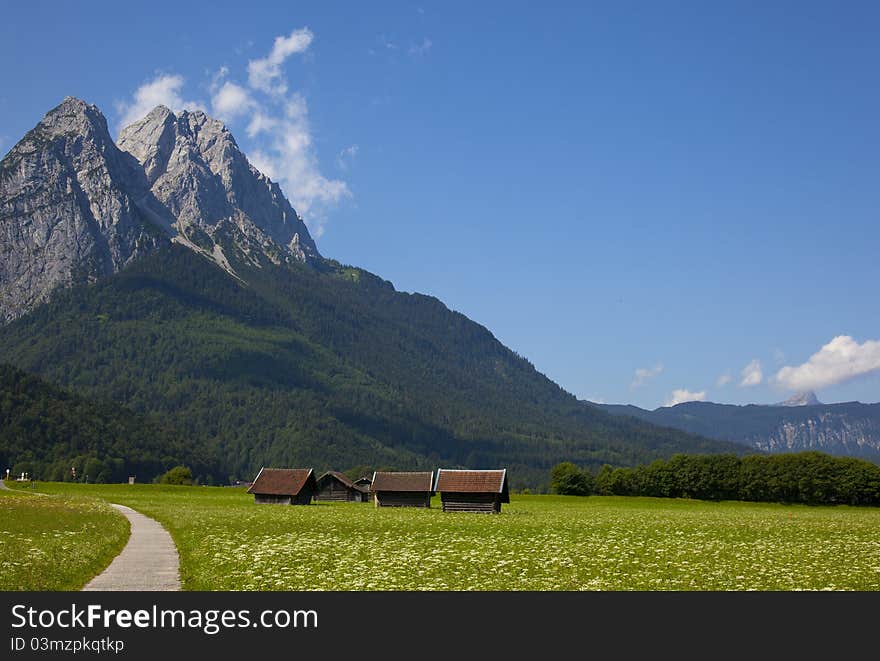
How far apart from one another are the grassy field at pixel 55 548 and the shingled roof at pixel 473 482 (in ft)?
119

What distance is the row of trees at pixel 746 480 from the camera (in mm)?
111375

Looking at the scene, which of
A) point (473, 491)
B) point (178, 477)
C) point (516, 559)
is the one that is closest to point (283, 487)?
point (473, 491)

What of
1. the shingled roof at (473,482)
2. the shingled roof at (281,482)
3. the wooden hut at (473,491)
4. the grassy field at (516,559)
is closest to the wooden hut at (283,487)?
the shingled roof at (281,482)

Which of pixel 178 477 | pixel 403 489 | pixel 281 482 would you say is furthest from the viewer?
pixel 178 477

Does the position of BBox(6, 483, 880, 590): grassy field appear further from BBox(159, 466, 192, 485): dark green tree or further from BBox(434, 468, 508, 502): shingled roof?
BBox(159, 466, 192, 485): dark green tree

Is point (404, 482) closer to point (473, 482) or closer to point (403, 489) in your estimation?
point (403, 489)

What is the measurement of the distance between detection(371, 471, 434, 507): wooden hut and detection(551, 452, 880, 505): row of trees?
56299 millimetres

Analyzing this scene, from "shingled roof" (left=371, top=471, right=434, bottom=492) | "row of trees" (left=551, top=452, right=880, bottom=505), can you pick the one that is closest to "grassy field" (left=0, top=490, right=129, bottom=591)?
"shingled roof" (left=371, top=471, right=434, bottom=492)

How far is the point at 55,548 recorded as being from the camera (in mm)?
28844

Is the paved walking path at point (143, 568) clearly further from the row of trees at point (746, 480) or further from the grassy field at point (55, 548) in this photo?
the row of trees at point (746, 480)

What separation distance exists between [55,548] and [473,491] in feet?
166

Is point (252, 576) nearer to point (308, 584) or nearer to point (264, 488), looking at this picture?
point (308, 584)
